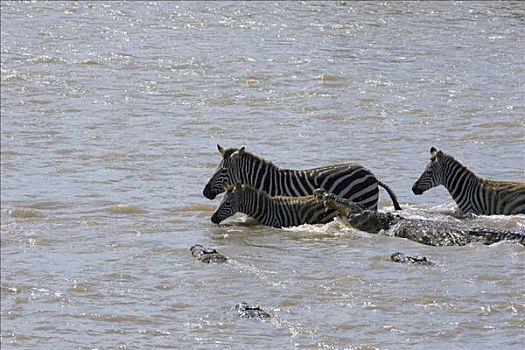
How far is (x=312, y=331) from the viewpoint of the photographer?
362 inches

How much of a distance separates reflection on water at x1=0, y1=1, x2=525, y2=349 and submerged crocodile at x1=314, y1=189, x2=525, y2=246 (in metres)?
0.12

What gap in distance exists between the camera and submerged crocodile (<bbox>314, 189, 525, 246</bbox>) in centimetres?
1162

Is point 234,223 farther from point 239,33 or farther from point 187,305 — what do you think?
point 239,33

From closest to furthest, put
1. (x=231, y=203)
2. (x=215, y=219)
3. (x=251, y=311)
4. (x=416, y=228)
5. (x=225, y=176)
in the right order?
(x=251, y=311) < (x=416, y=228) < (x=231, y=203) < (x=215, y=219) < (x=225, y=176)

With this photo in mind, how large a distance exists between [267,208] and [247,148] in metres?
4.68

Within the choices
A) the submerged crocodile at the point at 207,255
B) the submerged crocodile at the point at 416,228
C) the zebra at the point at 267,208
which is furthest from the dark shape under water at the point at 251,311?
the zebra at the point at 267,208

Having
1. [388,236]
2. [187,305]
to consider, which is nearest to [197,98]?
[388,236]

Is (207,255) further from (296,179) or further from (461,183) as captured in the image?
(461,183)

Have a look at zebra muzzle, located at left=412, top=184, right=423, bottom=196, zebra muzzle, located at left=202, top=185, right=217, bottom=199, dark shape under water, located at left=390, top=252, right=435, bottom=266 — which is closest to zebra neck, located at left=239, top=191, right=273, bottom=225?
zebra muzzle, located at left=202, top=185, right=217, bottom=199

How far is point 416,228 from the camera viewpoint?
1198cm

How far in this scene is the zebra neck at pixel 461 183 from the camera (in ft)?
43.2

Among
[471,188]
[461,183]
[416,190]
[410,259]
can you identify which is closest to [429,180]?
[416,190]

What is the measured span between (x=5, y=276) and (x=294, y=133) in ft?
26.3

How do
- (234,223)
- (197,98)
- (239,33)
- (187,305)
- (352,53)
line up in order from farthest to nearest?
(239,33) → (352,53) → (197,98) → (234,223) → (187,305)
